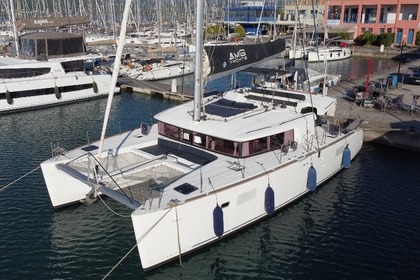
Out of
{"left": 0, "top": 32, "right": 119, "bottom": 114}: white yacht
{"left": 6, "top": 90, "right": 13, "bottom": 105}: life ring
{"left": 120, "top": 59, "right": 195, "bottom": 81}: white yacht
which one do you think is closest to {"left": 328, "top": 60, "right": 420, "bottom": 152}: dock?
{"left": 120, "top": 59, "right": 195, "bottom": 81}: white yacht

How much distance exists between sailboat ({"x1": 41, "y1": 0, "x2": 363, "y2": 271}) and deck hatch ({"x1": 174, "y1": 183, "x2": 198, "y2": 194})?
0.11ft

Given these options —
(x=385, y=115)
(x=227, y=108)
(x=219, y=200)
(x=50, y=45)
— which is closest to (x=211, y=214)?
(x=219, y=200)

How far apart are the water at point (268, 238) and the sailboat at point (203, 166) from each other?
2.23 ft

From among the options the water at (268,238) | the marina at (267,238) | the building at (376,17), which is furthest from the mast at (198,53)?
the building at (376,17)

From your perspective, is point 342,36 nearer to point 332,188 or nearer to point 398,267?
point 332,188

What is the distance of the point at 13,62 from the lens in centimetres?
3600

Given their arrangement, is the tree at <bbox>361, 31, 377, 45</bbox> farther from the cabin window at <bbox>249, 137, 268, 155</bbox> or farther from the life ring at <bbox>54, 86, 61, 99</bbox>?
the cabin window at <bbox>249, 137, 268, 155</bbox>

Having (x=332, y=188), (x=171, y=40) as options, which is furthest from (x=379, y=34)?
(x=332, y=188)

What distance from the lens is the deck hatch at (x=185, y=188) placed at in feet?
44.6

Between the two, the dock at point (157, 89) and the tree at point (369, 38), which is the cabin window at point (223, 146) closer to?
the dock at point (157, 89)

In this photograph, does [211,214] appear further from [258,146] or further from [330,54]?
[330,54]

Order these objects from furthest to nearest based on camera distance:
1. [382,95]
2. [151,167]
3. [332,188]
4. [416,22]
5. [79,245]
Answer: [416,22] → [382,95] → [332,188] → [151,167] → [79,245]

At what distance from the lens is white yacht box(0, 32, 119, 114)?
3394cm

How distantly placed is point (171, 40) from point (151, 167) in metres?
55.5
